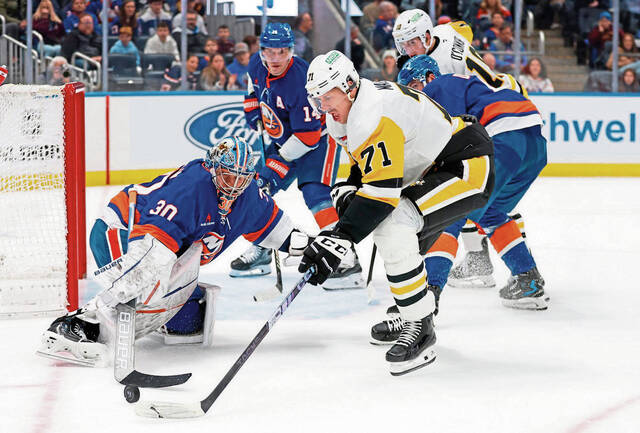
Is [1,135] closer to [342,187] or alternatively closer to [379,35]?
[342,187]

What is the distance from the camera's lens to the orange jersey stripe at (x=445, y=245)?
3523 mm

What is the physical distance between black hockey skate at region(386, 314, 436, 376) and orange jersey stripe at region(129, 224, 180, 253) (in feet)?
2.49

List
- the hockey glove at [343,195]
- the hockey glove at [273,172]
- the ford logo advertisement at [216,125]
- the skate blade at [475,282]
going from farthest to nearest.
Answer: the ford logo advertisement at [216,125] → the hockey glove at [273,172] → the skate blade at [475,282] → the hockey glove at [343,195]

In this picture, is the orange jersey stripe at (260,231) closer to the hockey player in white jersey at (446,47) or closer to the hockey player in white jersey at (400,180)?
the hockey player in white jersey at (400,180)

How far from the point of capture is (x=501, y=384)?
2986 mm

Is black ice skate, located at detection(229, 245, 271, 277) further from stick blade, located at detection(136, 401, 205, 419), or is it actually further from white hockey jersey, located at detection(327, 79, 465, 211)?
stick blade, located at detection(136, 401, 205, 419)

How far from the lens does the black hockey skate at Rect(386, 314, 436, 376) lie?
9.91 ft

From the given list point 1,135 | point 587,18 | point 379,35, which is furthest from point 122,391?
point 587,18

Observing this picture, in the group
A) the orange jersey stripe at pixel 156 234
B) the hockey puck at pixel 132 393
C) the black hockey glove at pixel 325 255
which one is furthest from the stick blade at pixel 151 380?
the black hockey glove at pixel 325 255

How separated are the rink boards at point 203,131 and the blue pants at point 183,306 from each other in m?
4.09

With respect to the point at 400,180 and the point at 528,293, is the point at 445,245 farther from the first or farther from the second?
the point at 400,180

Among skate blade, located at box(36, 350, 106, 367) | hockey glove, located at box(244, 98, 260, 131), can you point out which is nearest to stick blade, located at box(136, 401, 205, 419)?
skate blade, located at box(36, 350, 106, 367)

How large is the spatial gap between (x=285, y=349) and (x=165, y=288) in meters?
0.57

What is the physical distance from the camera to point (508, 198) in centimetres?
394
